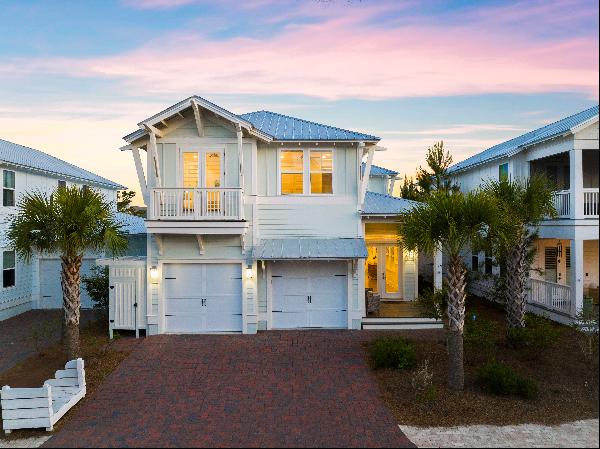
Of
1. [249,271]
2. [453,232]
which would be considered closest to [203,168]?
[249,271]

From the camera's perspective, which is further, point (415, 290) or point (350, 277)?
point (415, 290)

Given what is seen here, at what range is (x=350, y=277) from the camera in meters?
15.8

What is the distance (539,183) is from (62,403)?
1289 centimetres

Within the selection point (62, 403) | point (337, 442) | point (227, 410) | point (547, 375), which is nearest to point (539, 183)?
point (547, 375)

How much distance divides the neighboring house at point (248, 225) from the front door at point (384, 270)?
11.5ft

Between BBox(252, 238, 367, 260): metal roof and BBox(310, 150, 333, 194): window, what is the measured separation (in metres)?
1.75

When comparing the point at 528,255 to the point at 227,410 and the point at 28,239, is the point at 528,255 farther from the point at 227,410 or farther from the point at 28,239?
the point at 28,239

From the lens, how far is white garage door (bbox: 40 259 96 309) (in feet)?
67.8

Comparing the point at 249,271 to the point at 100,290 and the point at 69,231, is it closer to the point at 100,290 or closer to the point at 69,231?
the point at 69,231

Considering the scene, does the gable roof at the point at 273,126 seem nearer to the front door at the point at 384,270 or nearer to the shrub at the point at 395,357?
the front door at the point at 384,270

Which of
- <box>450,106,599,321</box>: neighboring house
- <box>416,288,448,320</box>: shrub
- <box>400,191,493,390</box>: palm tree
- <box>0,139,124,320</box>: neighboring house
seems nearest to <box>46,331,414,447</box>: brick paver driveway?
<box>400,191,493,390</box>: palm tree

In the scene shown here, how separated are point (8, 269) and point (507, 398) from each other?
18.5m

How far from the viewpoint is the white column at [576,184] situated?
15.6 m

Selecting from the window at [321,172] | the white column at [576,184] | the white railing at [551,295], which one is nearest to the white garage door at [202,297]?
the window at [321,172]
